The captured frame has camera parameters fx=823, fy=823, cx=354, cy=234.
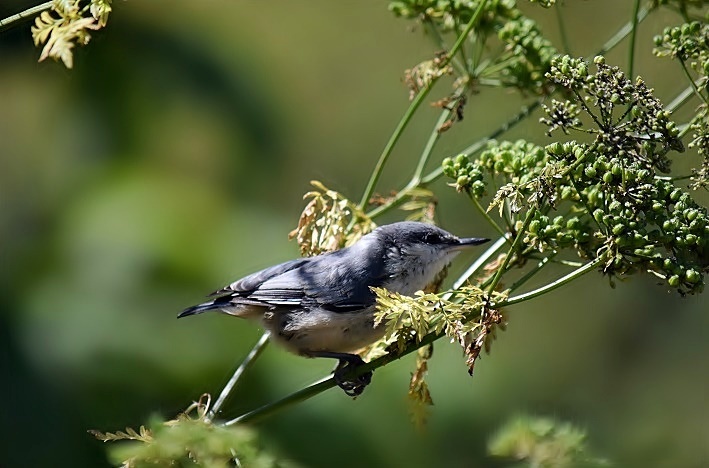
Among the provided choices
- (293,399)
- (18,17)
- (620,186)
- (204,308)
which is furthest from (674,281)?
(204,308)

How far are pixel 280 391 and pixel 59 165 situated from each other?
2274mm

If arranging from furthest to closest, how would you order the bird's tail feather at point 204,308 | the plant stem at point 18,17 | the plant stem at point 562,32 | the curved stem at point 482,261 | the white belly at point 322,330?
the bird's tail feather at point 204,308 < the white belly at point 322,330 < the plant stem at point 562,32 < the curved stem at point 482,261 < the plant stem at point 18,17

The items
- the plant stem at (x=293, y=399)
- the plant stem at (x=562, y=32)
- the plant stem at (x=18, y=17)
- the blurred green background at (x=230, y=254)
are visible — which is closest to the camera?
the plant stem at (x=18, y=17)

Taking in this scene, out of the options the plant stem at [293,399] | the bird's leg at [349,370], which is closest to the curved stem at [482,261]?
the plant stem at [293,399]

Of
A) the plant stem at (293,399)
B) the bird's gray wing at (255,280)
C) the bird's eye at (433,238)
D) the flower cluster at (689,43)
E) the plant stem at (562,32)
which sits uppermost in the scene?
the plant stem at (562,32)

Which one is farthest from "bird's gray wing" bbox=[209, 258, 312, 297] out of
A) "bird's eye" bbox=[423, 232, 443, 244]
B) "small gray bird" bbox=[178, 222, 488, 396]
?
"bird's eye" bbox=[423, 232, 443, 244]

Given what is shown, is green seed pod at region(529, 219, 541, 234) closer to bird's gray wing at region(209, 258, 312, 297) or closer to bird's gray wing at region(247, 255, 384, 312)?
bird's gray wing at region(247, 255, 384, 312)

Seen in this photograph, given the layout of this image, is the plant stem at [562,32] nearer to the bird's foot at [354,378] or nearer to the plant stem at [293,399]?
the plant stem at [293,399]

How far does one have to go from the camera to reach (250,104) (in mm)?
5535

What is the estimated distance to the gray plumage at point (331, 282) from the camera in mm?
2873

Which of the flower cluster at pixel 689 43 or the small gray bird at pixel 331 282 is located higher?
the flower cluster at pixel 689 43

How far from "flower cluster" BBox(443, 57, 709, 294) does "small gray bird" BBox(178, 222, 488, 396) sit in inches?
38.9

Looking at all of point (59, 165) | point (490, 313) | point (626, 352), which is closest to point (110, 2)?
point (490, 313)

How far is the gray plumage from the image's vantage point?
287 centimetres
